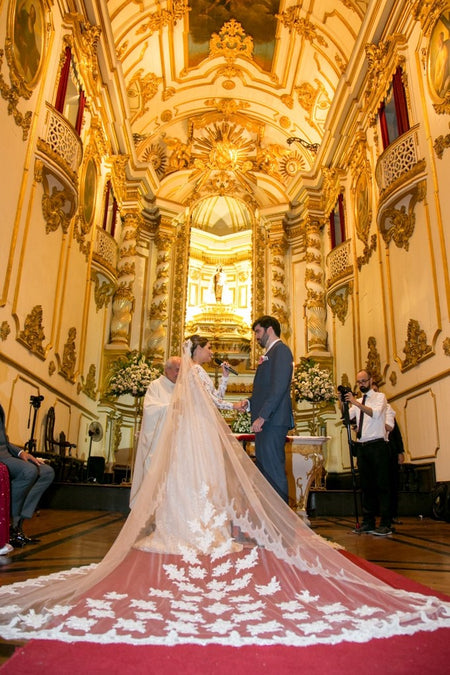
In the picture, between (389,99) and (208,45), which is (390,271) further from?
(208,45)

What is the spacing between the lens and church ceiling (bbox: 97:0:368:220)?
11711mm

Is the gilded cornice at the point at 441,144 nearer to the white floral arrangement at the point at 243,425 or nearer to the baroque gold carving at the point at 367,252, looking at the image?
the baroque gold carving at the point at 367,252

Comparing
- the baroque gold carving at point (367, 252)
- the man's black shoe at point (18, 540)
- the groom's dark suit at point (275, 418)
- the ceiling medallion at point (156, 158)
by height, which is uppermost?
the ceiling medallion at point (156, 158)

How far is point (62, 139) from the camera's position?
7852mm

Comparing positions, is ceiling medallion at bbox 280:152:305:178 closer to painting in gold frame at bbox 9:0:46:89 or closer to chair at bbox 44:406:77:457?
painting in gold frame at bbox 9:0:46:89

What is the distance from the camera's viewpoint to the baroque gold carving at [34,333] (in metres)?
7.27

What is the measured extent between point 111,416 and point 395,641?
35.2 feet

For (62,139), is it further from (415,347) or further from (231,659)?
(231,659)

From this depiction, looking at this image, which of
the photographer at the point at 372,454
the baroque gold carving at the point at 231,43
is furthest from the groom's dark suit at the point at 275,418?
the baroque gold carving at the point at 231,43

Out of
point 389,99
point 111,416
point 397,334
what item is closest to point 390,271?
point 397,334

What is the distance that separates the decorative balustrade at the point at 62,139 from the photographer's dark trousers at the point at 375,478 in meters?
6.09

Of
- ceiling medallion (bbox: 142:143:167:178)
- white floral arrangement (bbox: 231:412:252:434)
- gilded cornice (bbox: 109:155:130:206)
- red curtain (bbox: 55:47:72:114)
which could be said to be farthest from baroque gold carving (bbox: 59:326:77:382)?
ceiling medallion (bbox: 142:143:167:178)

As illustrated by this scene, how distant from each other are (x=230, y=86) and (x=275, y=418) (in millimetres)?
13022

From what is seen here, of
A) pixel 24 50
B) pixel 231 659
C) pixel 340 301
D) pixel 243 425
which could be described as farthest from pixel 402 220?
pixel 231 659
